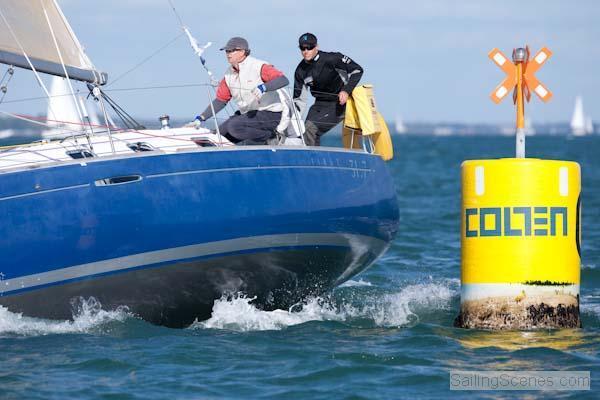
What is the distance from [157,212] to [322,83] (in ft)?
8.21

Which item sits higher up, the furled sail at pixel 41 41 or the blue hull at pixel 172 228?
the furled sail at pixel 41 41

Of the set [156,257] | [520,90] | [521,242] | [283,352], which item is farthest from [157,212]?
[520,90]

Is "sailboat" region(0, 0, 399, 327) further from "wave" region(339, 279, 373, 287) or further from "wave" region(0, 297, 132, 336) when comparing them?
"wave" region(339, 279, 373, 287)

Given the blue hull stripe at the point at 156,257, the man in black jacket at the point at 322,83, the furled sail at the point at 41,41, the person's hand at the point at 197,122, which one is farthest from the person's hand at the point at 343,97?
the furled sail at the point at 41,41

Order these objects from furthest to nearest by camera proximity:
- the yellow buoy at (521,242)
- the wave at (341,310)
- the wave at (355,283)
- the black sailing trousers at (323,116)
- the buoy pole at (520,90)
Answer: the wave at (355,283) → the black sailing trousers at (323,116) → the wave at (341,310) → the buoy pole at (520,90) → the yellow buoy at (521,242)

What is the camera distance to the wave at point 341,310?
31.1 ft

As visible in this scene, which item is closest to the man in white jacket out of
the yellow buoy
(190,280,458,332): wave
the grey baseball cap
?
the grey baseball cap

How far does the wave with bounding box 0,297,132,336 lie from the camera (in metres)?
8.81

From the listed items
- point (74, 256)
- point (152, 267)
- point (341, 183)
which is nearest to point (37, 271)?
point (74, 256)

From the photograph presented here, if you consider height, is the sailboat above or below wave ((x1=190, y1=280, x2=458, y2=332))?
above

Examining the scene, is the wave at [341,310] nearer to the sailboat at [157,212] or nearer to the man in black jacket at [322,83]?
the sailboat at [157,212]

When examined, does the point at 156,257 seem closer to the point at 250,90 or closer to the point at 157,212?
the point at 157,212

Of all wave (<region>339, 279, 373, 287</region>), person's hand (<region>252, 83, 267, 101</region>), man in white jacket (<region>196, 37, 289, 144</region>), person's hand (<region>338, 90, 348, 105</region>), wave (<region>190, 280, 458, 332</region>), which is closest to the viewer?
wave (<region>190, 280, 458, 332</region>)

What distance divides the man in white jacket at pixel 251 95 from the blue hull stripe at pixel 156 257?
0.95m
